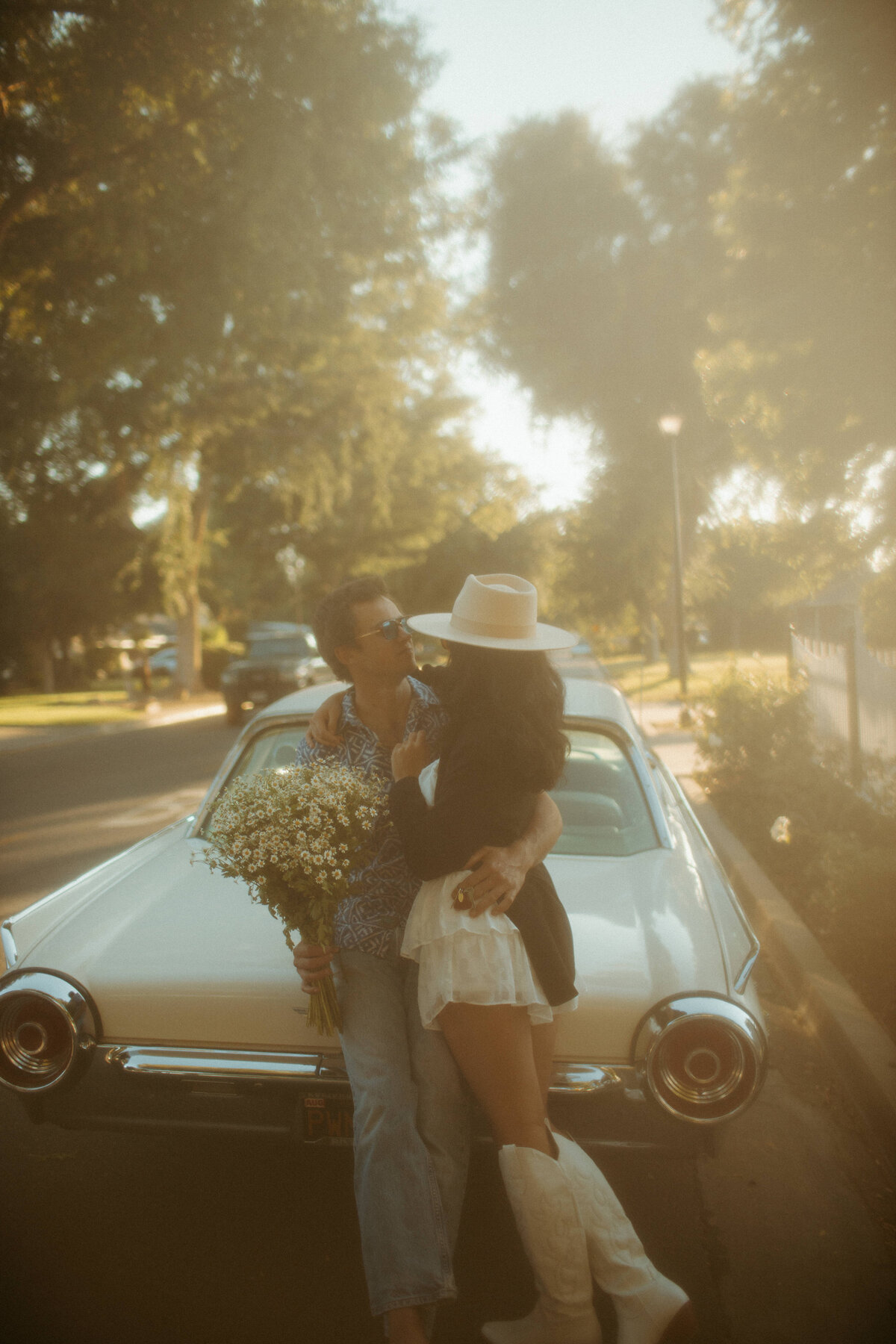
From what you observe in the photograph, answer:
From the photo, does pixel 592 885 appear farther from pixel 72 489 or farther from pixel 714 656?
pixel 714 656

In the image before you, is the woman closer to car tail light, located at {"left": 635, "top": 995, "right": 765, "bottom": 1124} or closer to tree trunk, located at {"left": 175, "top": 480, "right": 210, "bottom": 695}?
car tail light, located at {"left": 635, "top": 995, "right": 765, "bottom": 1124}

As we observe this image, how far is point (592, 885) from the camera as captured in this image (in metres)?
3.17

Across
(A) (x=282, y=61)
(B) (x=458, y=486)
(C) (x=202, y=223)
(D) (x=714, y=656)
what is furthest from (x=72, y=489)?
(D) (x=714, y=656)

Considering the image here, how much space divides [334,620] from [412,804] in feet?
2.64

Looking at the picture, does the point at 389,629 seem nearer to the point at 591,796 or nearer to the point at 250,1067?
the point at 250,1067

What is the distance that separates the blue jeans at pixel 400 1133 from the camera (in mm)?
2107

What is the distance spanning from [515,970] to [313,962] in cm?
51

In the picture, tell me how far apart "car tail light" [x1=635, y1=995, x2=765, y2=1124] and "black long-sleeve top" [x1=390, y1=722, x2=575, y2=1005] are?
1.06 feet

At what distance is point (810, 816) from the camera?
6160 millimetres

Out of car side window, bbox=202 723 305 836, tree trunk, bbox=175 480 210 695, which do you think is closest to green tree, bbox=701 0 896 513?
car side window, bbox=202 723 305 836

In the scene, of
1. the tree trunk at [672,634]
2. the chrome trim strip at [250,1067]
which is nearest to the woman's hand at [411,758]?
the chrome trim strip at [250,1067]

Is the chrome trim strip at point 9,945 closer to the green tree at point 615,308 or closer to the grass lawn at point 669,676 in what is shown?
the grass lawn at point 669,676

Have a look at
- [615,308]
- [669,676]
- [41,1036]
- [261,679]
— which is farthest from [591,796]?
[669,676]

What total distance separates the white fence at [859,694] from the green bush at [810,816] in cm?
26
